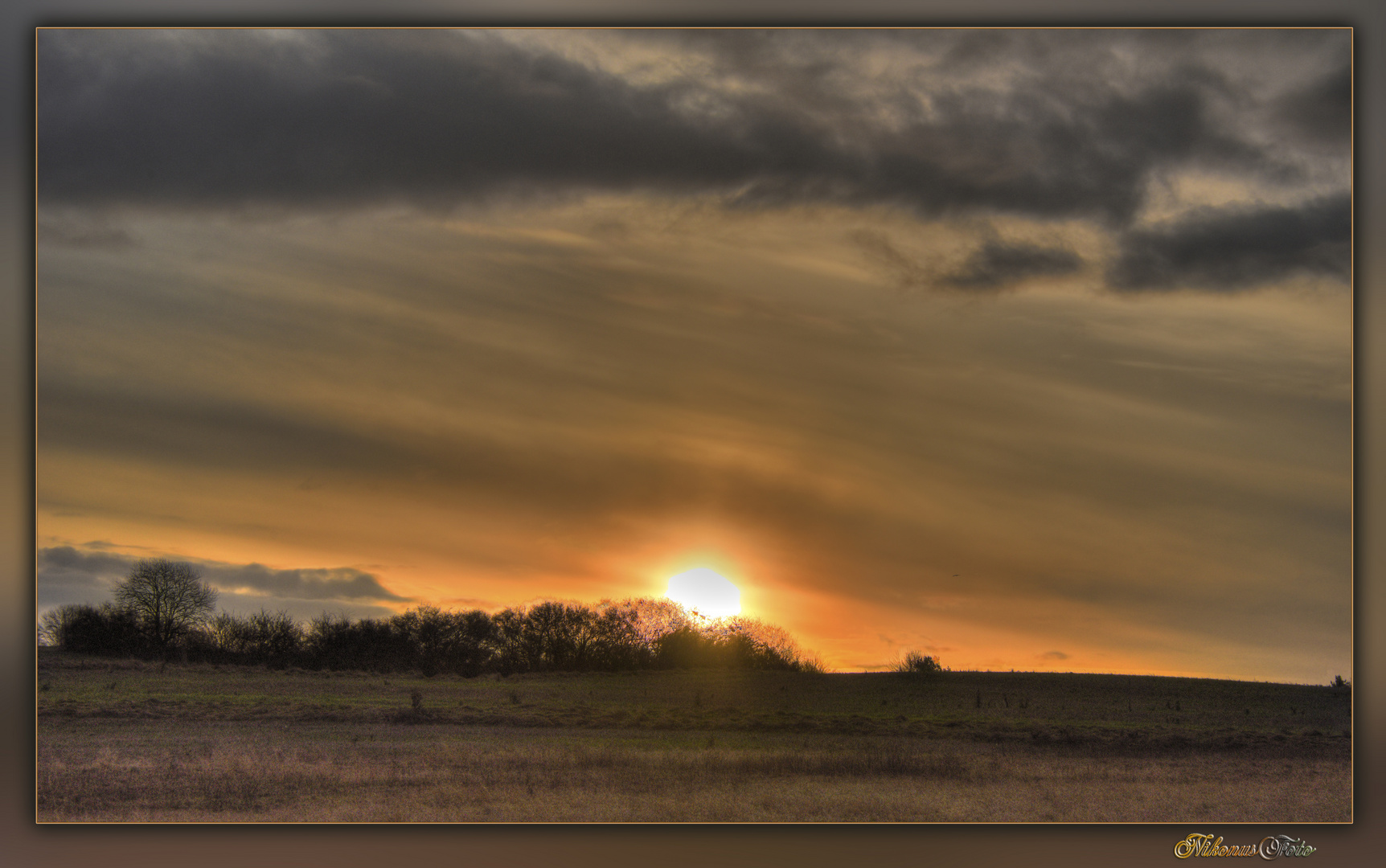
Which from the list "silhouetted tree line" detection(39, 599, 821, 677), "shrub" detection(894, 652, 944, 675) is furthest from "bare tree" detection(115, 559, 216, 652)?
"shrub" detection(894, 652, 944, 675)

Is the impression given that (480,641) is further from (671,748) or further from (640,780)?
(640,780)

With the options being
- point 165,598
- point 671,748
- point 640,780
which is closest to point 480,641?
point 671,748

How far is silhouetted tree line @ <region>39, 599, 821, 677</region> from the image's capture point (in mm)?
16469

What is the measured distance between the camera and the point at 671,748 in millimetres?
15172

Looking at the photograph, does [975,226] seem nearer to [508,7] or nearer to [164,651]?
[508,7]

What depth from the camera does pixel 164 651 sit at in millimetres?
18859

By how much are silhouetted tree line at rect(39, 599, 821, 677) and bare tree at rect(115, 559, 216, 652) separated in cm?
14

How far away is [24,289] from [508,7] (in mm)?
7612

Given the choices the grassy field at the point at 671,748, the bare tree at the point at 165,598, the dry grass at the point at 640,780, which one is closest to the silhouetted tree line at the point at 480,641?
the bare tree at the point at 165,598

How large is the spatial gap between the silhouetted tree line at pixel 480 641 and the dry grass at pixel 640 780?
165cm

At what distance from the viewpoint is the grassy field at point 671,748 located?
1238 centimetres

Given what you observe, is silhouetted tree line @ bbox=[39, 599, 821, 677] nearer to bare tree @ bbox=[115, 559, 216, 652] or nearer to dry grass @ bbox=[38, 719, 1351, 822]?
bare tree @ bbox=[115, 559, 216, 652]

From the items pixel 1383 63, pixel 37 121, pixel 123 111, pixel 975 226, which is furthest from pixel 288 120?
pixel 1383 63

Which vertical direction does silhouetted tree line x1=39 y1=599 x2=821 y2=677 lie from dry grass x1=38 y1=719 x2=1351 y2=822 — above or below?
above
